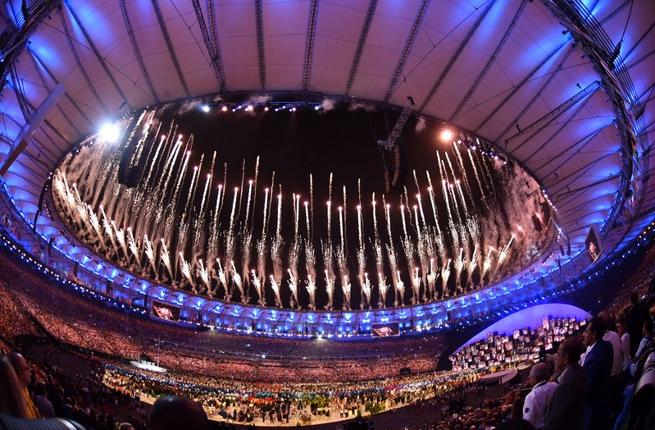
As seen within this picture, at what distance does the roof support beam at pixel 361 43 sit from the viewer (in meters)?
21.9

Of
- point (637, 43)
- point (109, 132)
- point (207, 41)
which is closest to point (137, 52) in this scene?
point (207, 41)

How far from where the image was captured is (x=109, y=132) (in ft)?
99.3

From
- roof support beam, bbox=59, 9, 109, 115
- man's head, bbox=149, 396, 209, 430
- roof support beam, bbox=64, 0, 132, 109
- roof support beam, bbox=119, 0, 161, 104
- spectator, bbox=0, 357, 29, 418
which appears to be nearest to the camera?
man's head, bbox=149, 396, 209, 430

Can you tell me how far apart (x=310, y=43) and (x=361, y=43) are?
95.3 inches

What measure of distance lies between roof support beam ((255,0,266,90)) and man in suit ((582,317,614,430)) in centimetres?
2012

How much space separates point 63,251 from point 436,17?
39.2 meters

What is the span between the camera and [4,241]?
37.2 meters

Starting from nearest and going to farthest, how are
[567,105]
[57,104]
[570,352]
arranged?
[570,352] → [567,105] → [57,104]

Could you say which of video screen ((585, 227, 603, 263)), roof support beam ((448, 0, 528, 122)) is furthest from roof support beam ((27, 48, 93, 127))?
video screen ((585, 227, 603, 263))

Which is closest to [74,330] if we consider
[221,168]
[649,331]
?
[221,168]

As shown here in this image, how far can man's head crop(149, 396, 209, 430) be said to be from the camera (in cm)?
244

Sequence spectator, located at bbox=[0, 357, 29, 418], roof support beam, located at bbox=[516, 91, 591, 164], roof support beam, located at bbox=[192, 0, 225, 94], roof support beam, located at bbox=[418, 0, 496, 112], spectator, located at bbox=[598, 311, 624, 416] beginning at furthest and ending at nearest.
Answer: roof support beam, located at bbox=[516, 91, 591, 164] < roof support beam, located at bbox=[418, 0, 496, 112] < roof support beam, located at bbox=[192, 0, 225, 94] < spectator, located at bbox=[598, 311, 624, 416] < spectator, located at bbox=[0, 357, 29, 418]

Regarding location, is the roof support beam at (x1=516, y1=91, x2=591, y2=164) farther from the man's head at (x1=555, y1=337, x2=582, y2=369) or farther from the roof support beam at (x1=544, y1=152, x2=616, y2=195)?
the man's head at (x1=555, y1=337, x2=582, y2=369)

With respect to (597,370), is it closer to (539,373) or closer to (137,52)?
(539,373)
